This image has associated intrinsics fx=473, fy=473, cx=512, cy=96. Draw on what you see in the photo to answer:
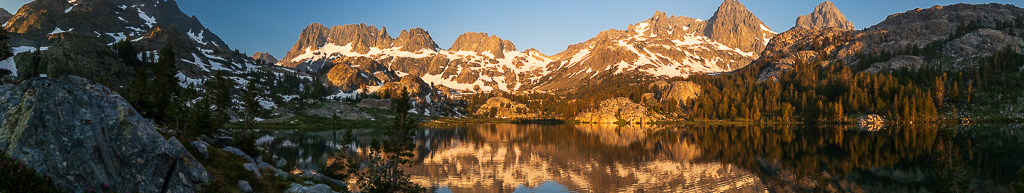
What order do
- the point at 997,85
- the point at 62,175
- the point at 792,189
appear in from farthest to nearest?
the point at 997,85
the point at 792,189
the point at 62,175

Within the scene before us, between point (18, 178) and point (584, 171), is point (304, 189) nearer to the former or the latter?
point (18, 178)

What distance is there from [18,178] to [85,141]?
2.22 metres

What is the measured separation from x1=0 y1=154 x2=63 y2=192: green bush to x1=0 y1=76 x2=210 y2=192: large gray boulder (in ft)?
1.09

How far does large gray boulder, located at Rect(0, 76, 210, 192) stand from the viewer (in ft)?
54.6

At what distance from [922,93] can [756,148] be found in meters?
152

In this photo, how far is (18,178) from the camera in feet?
51.3

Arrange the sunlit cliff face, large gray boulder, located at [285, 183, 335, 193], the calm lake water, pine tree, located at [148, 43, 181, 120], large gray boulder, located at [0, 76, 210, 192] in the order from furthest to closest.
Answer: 1. pine tree, located at [148, 43, 181, 120]
2. the sunlit cliff face
3. the calm lake water
4. large gray boulder, located at [285, 183, 335, 193]
5. large gray boulder, located at [0, 76, 210, 192]

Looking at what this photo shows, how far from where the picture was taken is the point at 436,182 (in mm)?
55719

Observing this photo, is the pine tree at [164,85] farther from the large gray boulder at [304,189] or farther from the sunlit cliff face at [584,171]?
the large gray boulder at [304,189]

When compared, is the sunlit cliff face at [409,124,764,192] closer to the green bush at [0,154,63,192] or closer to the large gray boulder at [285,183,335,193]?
the large gray boulder at [285,183,335,193]

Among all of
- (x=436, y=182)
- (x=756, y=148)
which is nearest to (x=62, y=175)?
(x=436, y=182)

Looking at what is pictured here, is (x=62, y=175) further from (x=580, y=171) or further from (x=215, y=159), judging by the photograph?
(x=580, y=171)

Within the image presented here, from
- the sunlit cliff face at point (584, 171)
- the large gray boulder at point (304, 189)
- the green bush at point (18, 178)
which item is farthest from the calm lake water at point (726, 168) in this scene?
the green bush at point (18, 178)

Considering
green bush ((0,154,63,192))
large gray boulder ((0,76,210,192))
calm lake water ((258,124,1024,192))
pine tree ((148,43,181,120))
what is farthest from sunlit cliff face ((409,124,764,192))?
green bush ((0,154,63,192))
